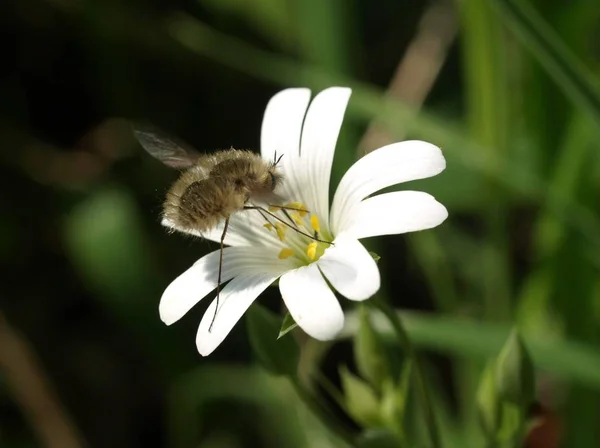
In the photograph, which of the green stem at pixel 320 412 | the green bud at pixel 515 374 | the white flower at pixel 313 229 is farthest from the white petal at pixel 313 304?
the green bud at pixel 515 374

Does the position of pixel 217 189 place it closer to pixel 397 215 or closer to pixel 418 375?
pixel 397 215

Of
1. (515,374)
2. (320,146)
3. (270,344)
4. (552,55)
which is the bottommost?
(270,344)

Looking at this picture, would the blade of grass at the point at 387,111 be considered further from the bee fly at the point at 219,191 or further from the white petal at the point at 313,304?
the white petal at the point at 313,304

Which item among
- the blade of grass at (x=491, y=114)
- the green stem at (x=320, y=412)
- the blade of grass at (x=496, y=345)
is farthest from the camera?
the blade of grass at (x=491, y=114)

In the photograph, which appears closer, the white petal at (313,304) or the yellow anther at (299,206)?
the white petal at (313,304)

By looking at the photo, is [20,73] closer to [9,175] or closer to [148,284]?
[9,175]

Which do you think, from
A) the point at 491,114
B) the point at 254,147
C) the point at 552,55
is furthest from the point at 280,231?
the point at 254,147

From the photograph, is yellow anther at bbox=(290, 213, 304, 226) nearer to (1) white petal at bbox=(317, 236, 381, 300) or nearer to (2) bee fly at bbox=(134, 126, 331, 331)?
(2) bee fly at bbox=(134, 126, 331, 331)

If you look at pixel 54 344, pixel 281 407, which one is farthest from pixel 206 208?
pixel 54 344
